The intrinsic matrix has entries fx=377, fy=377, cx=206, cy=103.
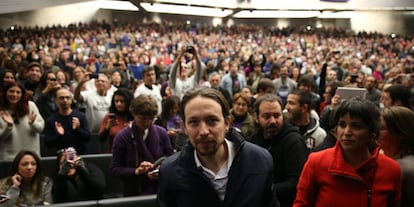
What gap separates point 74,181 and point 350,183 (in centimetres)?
215

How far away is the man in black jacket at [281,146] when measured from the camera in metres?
2.13

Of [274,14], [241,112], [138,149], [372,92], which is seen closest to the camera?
[138,149]

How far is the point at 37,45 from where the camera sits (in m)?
11.6

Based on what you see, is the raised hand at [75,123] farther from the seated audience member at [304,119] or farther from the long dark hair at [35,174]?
the seated audience member at [304,119]

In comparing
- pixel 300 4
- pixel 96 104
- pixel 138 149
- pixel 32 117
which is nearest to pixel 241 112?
pixel 138 149

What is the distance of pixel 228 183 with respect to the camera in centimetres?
140

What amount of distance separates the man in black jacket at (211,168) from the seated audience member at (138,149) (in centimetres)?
123

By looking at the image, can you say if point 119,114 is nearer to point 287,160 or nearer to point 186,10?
point 287,160

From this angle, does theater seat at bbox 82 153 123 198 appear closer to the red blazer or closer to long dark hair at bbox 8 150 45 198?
long dark hair at bbox 8 150 45 198

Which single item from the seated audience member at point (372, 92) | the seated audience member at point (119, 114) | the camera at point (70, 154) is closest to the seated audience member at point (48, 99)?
the seated audience member at point (119, 114)

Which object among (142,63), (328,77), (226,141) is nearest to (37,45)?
(142,63)

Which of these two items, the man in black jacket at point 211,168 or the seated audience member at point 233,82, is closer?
the man in black jacket at point 211,168

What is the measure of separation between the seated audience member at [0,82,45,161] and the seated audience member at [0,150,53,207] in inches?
27.4

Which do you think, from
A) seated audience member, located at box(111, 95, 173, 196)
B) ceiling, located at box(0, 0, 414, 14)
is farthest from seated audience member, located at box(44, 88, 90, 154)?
ceiling, located at box(0, 0, 414, 14)
